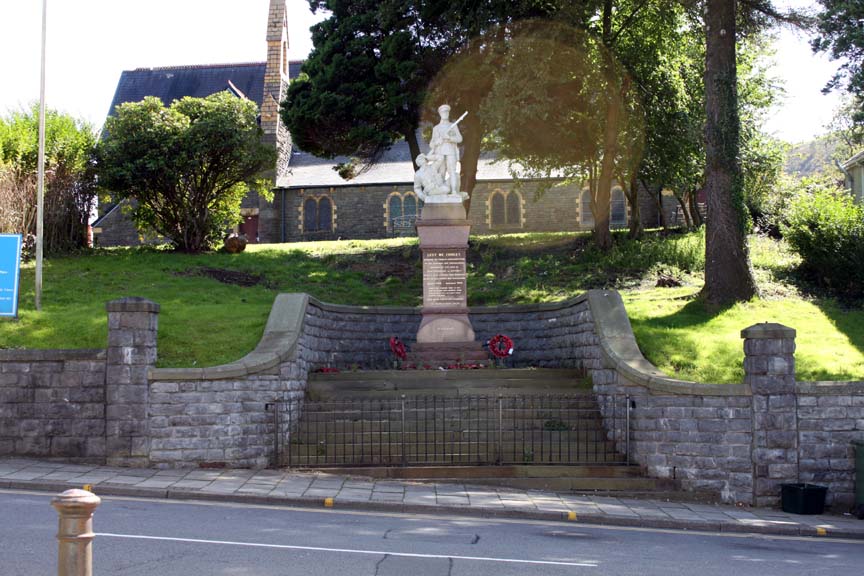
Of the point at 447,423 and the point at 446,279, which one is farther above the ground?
the point at 446,279

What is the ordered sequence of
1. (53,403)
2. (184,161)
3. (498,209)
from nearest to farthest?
(53,403)
(184,161)
(498,209)

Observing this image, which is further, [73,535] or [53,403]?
[53,403]

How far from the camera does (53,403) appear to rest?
541 inches

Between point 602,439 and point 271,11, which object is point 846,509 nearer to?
point 602,439

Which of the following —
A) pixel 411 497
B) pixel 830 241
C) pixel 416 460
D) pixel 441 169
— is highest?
pixel 441 169

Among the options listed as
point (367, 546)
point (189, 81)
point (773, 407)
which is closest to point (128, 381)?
point (367, 546)

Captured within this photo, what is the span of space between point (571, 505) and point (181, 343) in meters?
7.61

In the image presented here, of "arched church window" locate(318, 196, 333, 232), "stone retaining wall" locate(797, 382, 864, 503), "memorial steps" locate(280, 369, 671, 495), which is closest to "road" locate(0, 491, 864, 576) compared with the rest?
"stone retaining wall" locate(797, 382, 864, 503)

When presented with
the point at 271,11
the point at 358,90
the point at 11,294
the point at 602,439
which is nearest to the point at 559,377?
the point at 602,439

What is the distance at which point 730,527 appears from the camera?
1144 cm

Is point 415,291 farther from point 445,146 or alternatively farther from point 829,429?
point 829,429

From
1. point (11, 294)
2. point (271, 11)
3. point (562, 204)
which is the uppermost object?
point (271, 11)

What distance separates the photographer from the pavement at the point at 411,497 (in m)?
11.4

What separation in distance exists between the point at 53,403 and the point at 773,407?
36.3ft
